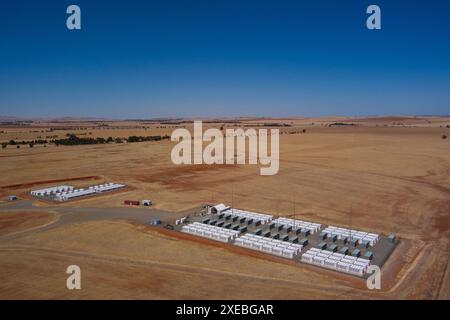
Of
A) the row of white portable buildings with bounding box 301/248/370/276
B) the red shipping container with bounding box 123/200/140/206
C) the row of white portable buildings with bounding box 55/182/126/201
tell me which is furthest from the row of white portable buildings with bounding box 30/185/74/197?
the row of white portable buildings with bounding box 301/248/370/276

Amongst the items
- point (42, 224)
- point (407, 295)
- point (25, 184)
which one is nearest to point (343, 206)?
point (407, 295)

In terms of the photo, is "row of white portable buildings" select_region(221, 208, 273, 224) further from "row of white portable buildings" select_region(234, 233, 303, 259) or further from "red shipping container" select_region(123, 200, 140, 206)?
"red shipping container" select_region(123, 200, 140, 206)

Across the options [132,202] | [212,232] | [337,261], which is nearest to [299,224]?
[212,232]

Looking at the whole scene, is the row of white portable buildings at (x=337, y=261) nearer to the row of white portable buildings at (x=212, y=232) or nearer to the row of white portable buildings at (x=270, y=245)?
the row of white portable buildings at (x=270, y=245)

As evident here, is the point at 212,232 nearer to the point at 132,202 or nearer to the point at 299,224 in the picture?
the point at 299,224


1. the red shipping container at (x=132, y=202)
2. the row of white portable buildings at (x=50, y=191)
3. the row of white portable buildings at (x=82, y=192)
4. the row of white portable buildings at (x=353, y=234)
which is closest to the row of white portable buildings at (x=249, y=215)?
the row of white portable buildings at (x=353, y=234)

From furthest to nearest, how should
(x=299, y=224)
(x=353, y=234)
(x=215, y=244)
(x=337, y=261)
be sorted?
1. (x=299, y=224)
2. (x=353, y=234)
3. (x=215, y=244)
4. (x=337, y=261)
